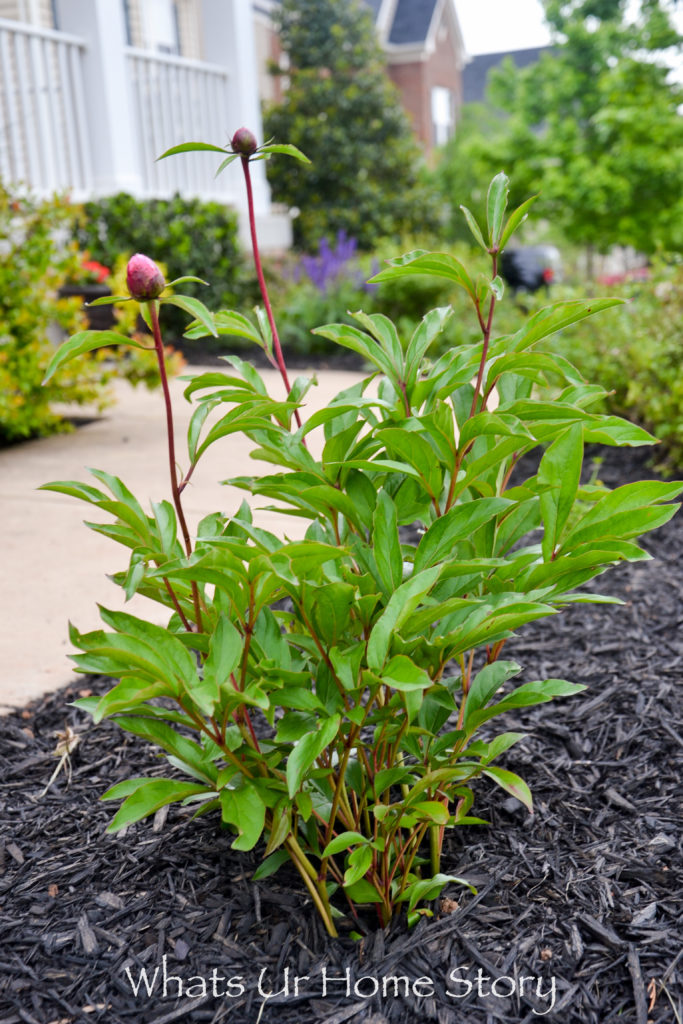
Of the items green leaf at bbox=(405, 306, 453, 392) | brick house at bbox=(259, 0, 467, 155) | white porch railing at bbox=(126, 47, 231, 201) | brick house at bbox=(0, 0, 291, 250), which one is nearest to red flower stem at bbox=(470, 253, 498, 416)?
green leaf at bbox=(405, 306, 453, 392)

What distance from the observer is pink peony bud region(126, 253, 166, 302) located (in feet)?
3.89

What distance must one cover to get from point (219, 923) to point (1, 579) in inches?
81.7

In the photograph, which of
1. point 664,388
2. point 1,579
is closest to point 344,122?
→ point 664,388

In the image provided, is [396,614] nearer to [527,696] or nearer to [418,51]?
[527,696]

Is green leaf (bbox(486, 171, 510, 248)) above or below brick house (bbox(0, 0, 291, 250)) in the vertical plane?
below

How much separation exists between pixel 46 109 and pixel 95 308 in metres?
3.75

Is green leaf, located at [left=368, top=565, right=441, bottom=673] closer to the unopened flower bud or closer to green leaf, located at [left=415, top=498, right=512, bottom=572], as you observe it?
green leaf, located at [left=415, top=498, right=512, bottom=572]

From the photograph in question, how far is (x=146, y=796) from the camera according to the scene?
4.26ft

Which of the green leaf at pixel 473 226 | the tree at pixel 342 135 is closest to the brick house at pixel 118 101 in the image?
the tree at pixel 342 135

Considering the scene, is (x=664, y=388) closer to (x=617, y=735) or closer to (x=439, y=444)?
(x=617, y=735)

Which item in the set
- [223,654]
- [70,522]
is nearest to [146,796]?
[223,654]

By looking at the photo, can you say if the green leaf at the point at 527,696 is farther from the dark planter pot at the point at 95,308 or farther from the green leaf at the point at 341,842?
the dark planter pot at the point at 95,308

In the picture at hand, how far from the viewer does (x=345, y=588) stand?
1.22 meters

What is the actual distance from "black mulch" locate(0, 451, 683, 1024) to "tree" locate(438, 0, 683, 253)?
14.7m
